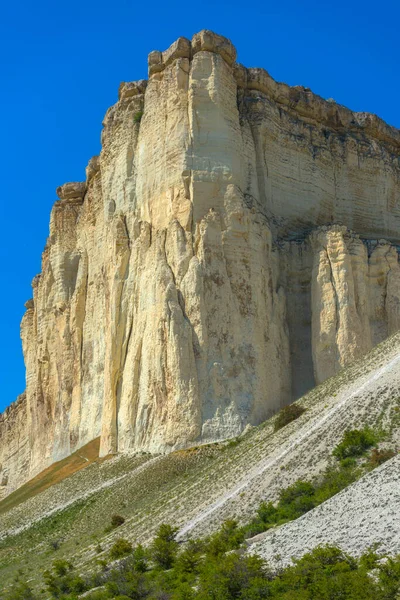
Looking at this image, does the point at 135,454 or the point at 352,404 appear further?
the point at 135,454

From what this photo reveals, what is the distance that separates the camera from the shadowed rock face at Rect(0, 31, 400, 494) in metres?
50.1

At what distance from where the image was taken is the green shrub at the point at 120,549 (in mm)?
33531

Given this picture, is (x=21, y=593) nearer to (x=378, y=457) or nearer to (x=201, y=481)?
(x=201, y=481)

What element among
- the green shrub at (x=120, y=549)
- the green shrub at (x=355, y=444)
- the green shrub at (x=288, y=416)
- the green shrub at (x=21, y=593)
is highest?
the green shrub at (x=288, y=416)

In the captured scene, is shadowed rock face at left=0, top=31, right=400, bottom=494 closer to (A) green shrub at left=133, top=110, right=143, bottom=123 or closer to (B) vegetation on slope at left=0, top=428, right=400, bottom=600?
(A) green shrub at left=133, top=110, right=143, bottom=123

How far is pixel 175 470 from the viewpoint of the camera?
4453cm

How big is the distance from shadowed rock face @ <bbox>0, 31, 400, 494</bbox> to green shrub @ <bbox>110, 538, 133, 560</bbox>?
13.6 m

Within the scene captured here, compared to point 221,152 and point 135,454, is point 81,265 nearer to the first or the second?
point 221,152

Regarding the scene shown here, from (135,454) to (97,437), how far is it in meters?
8.44

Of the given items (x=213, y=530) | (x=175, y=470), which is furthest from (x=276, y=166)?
(x=213, y=530)

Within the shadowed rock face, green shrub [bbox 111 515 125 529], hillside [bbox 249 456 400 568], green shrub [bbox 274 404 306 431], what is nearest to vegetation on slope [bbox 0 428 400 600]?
hillside [bbox 249 456 400 568]

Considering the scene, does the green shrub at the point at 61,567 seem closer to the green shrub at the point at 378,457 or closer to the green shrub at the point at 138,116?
the green shrub at the point at 378,457

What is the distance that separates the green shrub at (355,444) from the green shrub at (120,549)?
23.0 feet

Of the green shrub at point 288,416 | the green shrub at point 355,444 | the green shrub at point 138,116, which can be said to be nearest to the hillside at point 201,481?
the green shrub at point 288,416
